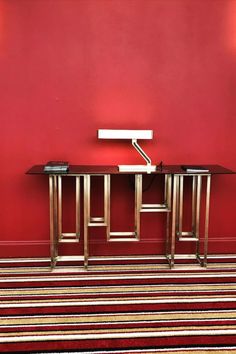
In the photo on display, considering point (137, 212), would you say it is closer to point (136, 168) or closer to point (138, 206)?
point (138, 206)

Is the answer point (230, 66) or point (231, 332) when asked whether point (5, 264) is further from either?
point (230, 66)

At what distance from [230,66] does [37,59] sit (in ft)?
4.52

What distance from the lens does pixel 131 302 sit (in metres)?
2.16

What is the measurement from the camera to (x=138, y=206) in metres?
2.59

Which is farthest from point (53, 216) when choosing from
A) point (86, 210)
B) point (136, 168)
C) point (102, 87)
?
point (102, 87)

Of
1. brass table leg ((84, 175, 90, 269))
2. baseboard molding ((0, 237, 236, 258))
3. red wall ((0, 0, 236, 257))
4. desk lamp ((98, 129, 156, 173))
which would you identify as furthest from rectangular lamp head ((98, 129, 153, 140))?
baseboard molding ((0, 237, 236, 258))

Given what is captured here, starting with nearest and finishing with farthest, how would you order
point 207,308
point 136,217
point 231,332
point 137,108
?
point 231,332
point 207,308
point 136,217
point 137,108

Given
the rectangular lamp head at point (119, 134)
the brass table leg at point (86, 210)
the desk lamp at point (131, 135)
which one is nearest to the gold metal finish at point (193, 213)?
the desk lamp at point (131, 135)

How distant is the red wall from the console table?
0.17 m

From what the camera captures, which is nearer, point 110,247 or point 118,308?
point 118,308

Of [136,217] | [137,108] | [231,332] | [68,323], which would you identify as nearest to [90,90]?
[137,108]

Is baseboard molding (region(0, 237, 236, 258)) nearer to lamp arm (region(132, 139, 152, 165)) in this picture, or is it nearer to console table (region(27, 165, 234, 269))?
console table (region(27, 165, 234, 269))

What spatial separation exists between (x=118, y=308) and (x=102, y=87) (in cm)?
151

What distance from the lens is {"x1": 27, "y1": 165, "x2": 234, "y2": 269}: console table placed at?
2.54 m
